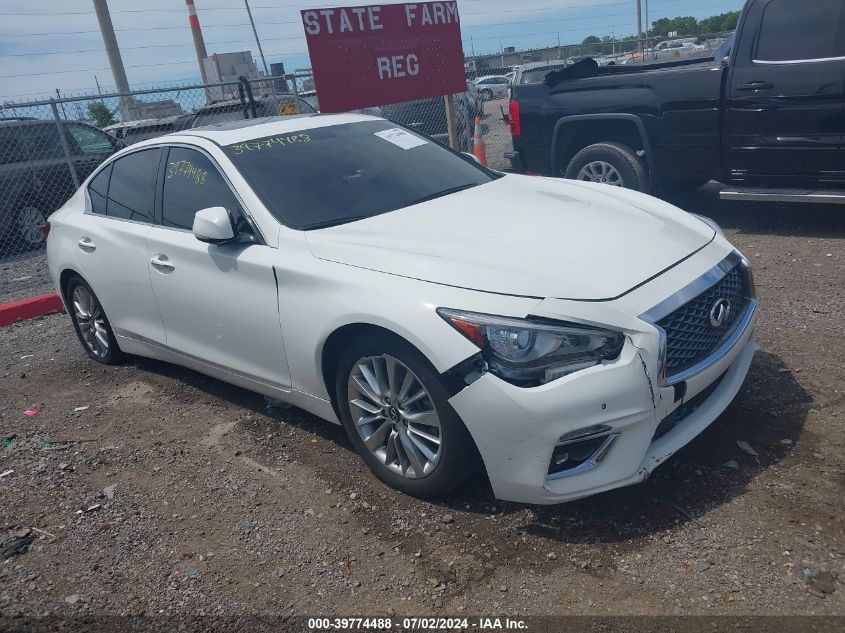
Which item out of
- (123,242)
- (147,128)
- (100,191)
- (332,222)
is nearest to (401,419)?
(332,222)

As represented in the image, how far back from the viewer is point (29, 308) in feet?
24.4

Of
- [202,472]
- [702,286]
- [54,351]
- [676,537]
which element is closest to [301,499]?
[202,472]

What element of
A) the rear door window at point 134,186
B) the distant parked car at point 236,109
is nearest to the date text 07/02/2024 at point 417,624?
the rear door window at point 134,186

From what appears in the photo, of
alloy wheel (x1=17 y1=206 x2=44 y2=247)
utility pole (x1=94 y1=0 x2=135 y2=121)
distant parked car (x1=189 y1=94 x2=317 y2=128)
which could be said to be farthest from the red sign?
utility pole (x1=94 y1=0 x2=135 y2=121)

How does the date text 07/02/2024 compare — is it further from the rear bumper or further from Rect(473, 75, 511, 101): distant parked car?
Rect(473, 75, 511, 101): distant parked car

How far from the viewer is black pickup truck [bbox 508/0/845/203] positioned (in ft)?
20.6

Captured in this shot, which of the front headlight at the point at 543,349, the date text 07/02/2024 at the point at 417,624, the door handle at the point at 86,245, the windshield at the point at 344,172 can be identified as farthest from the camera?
the door handle at the point at 86,245

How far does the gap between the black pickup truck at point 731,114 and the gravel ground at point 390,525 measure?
7.17 ft

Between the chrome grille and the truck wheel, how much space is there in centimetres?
397

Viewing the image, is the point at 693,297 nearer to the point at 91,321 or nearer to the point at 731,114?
the point at 731,114

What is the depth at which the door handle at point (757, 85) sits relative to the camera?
21.2 feet

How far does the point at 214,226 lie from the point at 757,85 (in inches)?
193

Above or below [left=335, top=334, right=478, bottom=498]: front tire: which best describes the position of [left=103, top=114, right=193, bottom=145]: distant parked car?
above

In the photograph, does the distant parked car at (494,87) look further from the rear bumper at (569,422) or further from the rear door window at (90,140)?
the rear bumper at (569,422)
